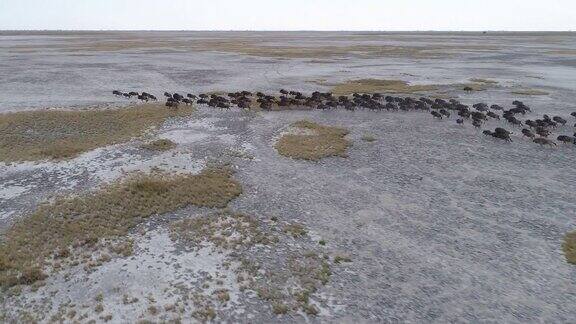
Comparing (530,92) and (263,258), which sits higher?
(530,92)

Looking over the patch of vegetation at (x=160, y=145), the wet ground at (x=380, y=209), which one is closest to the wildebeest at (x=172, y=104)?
the wet ground at (x=380, y=209)

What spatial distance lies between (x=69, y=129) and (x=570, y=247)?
3610cm

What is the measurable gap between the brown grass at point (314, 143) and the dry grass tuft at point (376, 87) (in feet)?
60.0

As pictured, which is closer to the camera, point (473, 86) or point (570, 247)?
point (570, 247)

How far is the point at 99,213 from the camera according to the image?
2323 centimetres

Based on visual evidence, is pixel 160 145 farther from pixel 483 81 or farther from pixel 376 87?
pixel 483 81

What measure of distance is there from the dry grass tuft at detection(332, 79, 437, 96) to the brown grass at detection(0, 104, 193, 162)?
2267cm

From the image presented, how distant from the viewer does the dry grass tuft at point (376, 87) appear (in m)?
57.7

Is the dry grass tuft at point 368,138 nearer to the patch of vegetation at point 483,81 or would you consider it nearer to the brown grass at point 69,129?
the brown grass at point 69,129

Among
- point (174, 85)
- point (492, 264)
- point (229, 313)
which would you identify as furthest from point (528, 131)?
point (174, 85)

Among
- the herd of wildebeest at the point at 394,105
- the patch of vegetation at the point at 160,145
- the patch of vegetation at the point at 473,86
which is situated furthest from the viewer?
the patch of vegetation at the point at 473,86

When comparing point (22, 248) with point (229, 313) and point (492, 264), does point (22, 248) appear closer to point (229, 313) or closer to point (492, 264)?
point (229, 313)

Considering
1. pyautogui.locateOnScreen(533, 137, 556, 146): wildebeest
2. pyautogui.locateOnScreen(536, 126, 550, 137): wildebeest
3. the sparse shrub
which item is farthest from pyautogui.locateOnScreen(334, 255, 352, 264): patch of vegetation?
pyautogui.locateOnScreen(536, 126, 550, 137): wildebeest

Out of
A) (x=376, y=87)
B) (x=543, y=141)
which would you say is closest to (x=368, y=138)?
(x=543, y=141)
